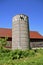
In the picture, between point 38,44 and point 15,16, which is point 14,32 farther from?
point 38,44

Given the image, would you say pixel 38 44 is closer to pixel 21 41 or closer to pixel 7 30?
pixel 7 30

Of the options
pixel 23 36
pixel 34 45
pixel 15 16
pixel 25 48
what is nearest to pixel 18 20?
pixel 15 16

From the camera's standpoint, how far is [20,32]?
20609 mm

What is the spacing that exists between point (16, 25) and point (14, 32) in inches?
41.8

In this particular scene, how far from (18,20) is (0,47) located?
4915 millimetres

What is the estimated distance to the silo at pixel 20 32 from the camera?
67.2ft

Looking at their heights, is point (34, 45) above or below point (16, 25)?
below

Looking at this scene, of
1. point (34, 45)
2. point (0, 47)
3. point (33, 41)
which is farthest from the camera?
point (33, 41)

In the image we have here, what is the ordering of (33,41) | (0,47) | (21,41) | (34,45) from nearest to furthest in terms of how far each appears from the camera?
(0,47) < (21,41) < (34,45) < (33,41)

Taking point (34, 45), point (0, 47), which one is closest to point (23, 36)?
point (0, 47)

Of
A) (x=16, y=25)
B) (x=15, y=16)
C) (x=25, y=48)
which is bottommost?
(x=25, y=48)

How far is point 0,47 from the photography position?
18516mm

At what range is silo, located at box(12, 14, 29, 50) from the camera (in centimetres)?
2048

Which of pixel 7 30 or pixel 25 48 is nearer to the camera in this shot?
pixel 25 48
